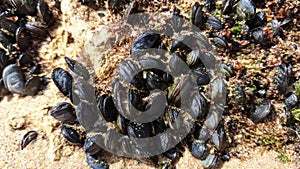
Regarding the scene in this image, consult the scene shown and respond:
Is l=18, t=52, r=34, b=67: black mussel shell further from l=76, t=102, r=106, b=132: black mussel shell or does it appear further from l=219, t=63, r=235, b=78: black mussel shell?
l=219, t=63, r=235, b=78: black mussel shell

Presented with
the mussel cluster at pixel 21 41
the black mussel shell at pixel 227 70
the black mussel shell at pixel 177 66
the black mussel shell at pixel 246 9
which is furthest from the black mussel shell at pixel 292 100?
the mussel cluster at pixel 21 41

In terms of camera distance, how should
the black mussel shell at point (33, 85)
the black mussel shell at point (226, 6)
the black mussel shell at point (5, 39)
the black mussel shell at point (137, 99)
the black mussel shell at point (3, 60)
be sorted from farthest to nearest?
the black mussel shell at point (5, 39)
the black mussel shell at point (3, 60)
the black mussel shell at point (33, 85)
the black mussel shell at point (226, 6)
the black mussel shell at point (137, 99)

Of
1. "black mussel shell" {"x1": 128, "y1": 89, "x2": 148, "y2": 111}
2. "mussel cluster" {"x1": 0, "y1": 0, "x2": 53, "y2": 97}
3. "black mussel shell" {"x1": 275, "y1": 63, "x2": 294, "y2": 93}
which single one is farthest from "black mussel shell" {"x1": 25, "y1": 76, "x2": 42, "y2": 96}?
"black mussel shell" {"x1": 275, "y1": 63, "x2": 294, "y2": 93}

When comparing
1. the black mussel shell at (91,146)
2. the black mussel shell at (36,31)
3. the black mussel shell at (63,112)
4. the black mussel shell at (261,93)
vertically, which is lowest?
the black mussel shell at (91,146)

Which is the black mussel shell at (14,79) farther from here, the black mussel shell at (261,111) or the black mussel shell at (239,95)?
the black mussel shell at (261,111)

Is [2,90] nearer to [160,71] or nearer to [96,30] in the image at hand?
[96,30]


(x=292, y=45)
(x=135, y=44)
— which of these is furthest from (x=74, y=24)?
(x=292, y=45)

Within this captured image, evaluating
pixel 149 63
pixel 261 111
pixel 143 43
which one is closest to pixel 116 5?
pixel 143 43
